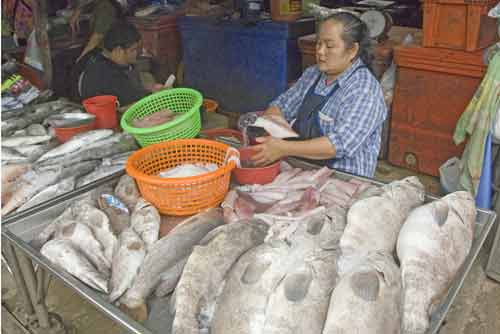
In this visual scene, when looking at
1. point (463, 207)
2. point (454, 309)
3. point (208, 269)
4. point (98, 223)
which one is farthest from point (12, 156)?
point (454, 309)

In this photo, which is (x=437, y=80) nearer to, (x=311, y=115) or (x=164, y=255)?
(x=311, y=115)

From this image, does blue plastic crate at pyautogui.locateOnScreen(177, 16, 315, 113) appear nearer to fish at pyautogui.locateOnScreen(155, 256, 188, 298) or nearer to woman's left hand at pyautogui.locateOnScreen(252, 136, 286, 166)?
woman's left hand at pyautogui.locateOnScreen(252, 136, 286, 166)

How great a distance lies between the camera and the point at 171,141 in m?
2.20

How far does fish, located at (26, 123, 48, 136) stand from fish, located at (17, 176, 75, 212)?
0.69 meters

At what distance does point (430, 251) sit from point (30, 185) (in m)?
1.87

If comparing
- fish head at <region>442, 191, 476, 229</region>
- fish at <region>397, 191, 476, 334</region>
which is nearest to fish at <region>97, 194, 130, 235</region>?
fish at <region>397, 191, 476, 334</region>

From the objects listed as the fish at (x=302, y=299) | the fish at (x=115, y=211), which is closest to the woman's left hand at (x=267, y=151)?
the fish at (x=115, y=211)

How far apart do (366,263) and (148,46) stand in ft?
18.6

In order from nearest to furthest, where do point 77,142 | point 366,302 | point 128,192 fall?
point 366,302
point 128,192
point 77,142

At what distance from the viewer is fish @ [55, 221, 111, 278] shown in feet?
5.55

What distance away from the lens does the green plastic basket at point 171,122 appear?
2236mm

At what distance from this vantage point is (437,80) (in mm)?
4219

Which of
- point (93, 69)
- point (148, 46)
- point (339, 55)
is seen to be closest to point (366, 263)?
point (339, 55)

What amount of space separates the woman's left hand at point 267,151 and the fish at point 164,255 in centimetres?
41
